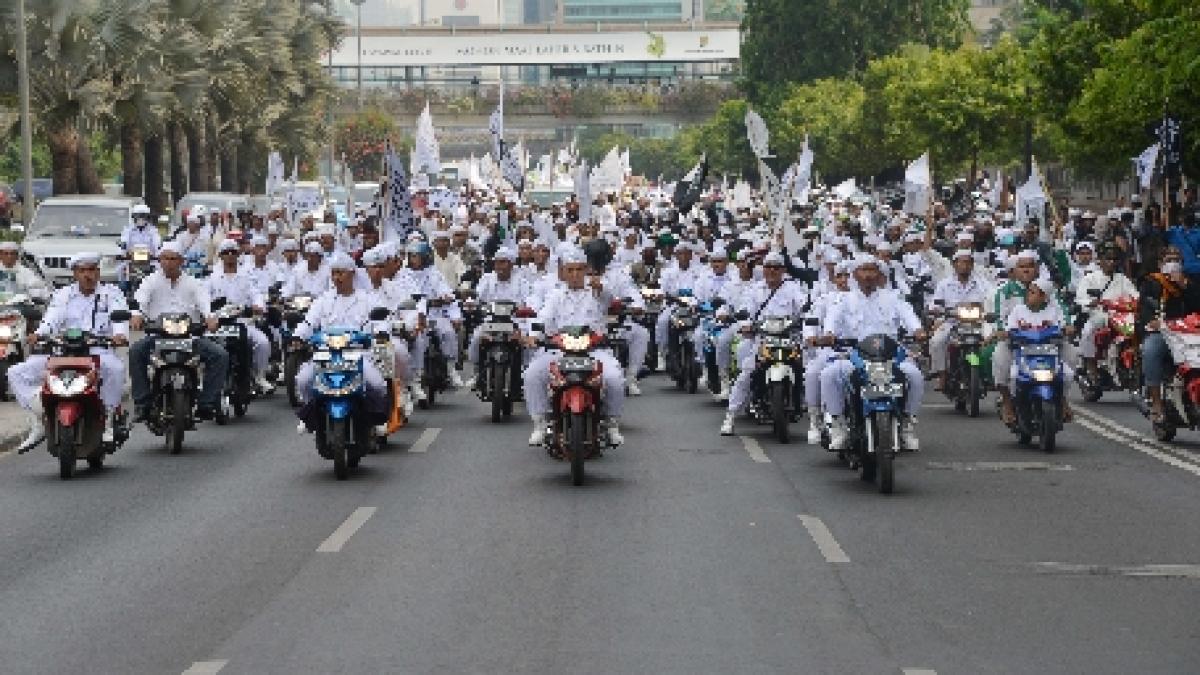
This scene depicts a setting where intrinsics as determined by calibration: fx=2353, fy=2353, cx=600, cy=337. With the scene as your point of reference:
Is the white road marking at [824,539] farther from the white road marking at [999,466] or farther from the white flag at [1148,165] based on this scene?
the white flag at [1148,165]

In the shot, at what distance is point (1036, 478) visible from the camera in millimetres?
19266

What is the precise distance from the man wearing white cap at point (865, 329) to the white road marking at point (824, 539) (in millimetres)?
2460

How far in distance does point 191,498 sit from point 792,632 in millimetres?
7332

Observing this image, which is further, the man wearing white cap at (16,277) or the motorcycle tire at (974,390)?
the man wearing white cap at (16,277)

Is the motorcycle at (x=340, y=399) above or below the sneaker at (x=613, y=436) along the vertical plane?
above

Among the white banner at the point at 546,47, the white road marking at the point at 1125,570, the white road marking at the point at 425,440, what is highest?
the white banner at the point at 546,47

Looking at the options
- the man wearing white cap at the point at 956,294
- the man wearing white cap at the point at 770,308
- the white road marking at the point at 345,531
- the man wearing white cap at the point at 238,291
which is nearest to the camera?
the white road marking at the point at 345,531

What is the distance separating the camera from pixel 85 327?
65.3ft

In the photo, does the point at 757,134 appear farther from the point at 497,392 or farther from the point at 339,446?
the point at 339,446

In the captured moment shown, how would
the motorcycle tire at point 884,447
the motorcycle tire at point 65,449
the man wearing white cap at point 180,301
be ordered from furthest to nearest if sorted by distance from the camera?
the man wearing white cap at point 180,301 < the motorcycle tire at point 65,449 < the motorcycle tire at point 884,447

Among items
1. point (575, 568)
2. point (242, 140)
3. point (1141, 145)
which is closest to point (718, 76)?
point (242, 140)

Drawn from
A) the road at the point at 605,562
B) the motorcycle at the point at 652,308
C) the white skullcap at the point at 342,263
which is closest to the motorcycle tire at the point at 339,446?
the road at the point at 605,562

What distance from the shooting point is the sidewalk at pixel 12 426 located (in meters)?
22.1

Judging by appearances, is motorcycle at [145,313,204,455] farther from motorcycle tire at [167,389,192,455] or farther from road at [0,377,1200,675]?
road at [0,377,1200,675]
